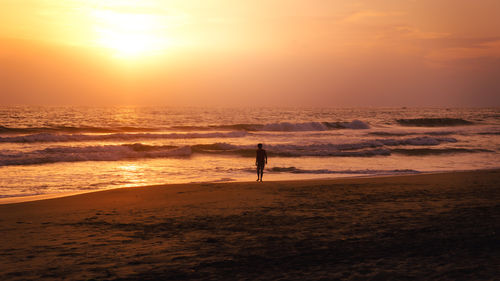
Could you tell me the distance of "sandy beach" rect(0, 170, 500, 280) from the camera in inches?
222

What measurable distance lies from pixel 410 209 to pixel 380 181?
17.9 feet

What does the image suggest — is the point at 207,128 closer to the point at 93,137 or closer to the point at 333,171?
the point at 93,137

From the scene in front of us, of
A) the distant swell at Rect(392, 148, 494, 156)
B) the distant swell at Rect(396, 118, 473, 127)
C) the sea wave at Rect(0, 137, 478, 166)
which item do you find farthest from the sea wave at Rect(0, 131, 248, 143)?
the distant swell at Rect(396, 118, 473, 127)

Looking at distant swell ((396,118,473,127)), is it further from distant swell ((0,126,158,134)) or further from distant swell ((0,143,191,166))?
distant swell ((0,143,191,166))

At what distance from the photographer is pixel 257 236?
290 inches

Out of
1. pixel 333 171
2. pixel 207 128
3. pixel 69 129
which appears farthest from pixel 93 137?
pixel 333 171

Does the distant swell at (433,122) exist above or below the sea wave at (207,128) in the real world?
above

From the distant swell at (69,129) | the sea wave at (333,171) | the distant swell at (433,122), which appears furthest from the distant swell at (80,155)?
the distant swell at (433,122)

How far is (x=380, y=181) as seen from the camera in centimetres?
1483

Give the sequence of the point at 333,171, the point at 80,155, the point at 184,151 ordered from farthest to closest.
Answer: the point at 184,151
the point at 80,155
the point at 333,171

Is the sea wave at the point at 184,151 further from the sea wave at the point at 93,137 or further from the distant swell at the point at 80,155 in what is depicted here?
the sea wave at the point at 93,137

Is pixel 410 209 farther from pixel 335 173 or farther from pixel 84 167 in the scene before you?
pixel 84 167

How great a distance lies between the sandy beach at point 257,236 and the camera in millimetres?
5637

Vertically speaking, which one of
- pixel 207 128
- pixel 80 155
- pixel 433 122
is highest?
pixel 433 122
